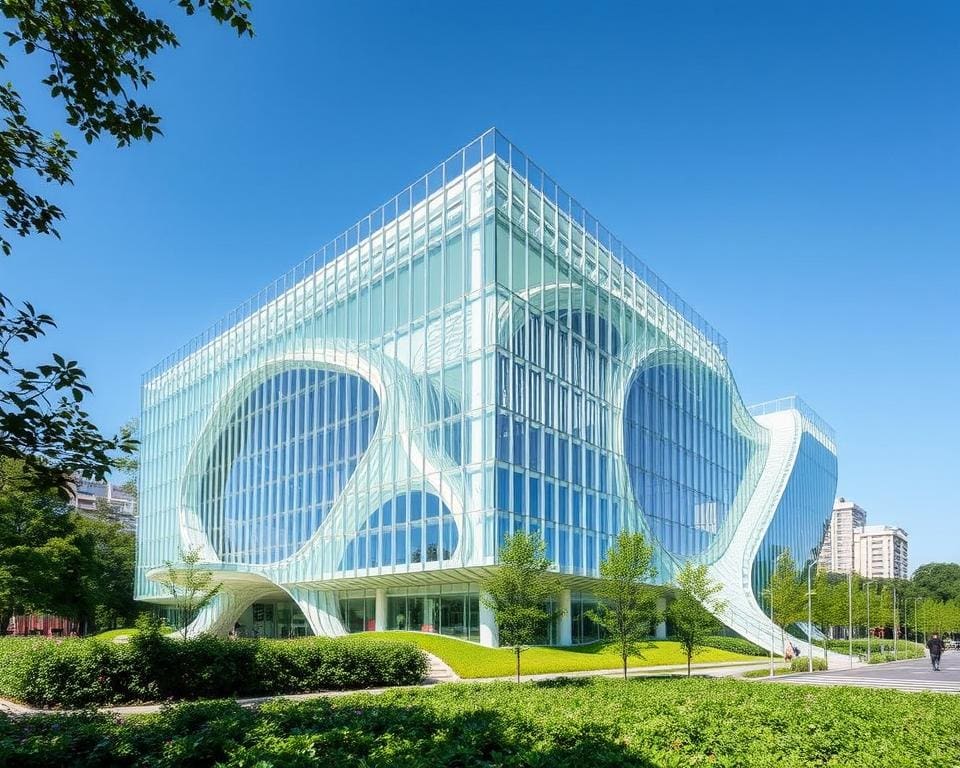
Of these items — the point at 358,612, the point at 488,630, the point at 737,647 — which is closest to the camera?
the point at 488,630

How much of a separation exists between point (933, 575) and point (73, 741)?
145 m

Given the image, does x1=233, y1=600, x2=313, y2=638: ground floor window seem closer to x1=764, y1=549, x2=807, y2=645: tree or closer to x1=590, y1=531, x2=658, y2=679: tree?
x1=764, y1=549, x2=807, y2=645: tree

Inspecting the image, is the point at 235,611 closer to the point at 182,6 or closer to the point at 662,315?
the point at 662,315

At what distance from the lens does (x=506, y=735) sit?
965 cm

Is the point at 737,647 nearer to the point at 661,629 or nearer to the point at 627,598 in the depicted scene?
the point at 661,629

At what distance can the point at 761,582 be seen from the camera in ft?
192

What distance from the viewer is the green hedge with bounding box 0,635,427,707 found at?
1847 cm

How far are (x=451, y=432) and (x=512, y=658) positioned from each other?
10441 millimetres

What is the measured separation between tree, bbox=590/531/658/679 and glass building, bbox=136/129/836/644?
8.45m

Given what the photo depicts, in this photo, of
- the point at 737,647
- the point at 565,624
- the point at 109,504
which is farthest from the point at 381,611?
the point at 109,504

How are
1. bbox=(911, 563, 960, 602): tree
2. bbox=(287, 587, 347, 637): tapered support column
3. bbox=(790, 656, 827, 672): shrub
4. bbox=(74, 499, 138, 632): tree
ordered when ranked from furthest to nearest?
bbox=(911, 563, 960, 602): tree
bbox=(74, 499, 138, 632): tree
bbox=(287, 587, 347, 637): tapered support column
bbox=(790, 656, 827, 672): shrub

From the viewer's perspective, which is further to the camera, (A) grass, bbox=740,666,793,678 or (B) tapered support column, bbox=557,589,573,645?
(B) tapered support column, bbox=557,589,573,645

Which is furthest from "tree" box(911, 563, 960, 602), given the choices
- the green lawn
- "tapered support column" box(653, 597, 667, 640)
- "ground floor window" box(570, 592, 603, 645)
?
the green lawn

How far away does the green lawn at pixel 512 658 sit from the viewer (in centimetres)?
2895
